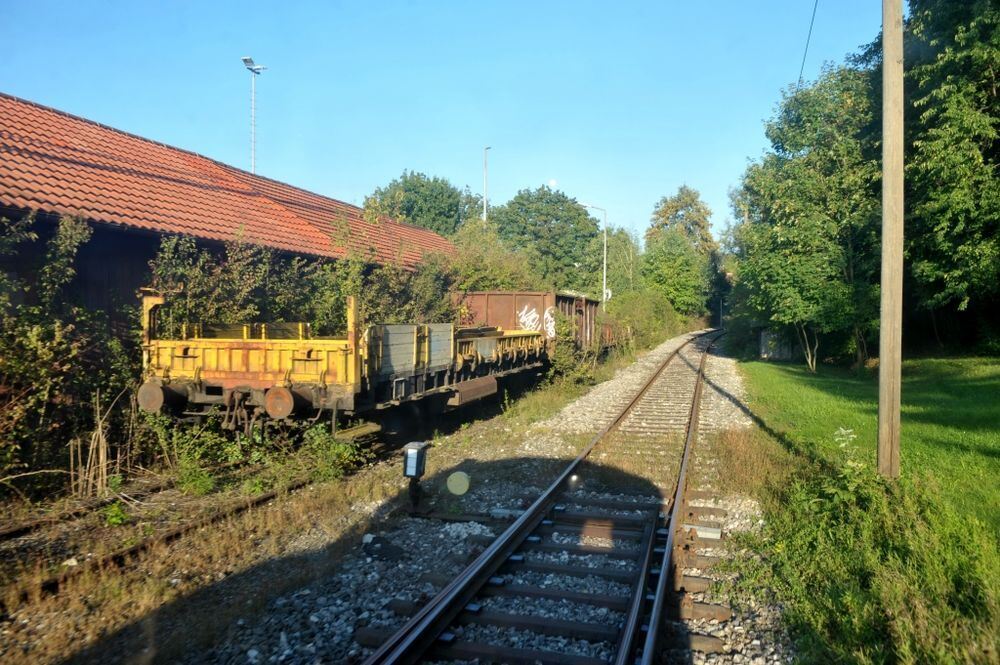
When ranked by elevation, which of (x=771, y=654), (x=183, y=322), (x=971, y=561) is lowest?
(x=771, y=654)

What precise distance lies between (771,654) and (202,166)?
56.8 ft

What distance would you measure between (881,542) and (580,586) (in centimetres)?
264

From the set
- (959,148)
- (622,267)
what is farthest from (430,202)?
(959,148)

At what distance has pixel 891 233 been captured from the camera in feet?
23.2

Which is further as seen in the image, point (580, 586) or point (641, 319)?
point (641, 319)

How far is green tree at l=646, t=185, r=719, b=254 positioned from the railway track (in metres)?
77.6

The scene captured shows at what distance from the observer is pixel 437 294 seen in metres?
17.3

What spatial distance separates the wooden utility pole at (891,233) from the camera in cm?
704

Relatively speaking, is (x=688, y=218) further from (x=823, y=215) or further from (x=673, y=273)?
(x=823, y=215)

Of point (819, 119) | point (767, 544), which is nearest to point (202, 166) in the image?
point (767, 544)

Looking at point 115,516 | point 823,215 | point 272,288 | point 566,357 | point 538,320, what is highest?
point 823,215

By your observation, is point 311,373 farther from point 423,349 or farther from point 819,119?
point 819,119

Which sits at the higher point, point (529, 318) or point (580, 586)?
point (529, 318)

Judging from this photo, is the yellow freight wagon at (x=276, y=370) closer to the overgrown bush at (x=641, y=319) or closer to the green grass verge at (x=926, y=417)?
the green grass verge at (x=926, y=417)
